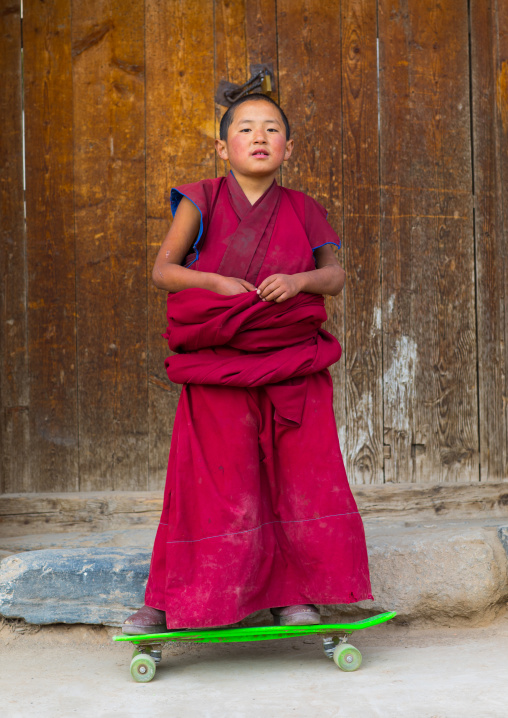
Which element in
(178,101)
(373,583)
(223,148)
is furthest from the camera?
(178,101)

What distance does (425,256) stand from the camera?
315cm

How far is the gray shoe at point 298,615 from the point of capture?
207 centimetres

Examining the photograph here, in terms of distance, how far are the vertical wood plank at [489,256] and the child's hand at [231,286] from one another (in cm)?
142

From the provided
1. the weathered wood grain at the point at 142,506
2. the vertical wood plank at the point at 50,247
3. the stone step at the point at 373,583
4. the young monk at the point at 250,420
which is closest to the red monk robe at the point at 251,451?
the young monk at the point at 250,420

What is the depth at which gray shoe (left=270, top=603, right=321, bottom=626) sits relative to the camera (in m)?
2.07

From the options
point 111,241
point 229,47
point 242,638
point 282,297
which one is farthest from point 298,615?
point 229,47

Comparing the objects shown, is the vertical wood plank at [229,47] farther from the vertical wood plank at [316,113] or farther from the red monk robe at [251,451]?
the red monk robe at [251,451]

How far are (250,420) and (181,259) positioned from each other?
1.69ft

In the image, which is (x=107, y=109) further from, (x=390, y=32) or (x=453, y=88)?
(x=453, y=88)

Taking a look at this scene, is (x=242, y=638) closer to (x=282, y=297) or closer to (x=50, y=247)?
(x=282, y=297)

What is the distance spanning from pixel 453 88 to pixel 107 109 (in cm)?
144

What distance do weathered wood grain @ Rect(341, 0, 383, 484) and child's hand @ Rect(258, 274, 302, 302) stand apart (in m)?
1.10

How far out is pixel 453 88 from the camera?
10.4ft

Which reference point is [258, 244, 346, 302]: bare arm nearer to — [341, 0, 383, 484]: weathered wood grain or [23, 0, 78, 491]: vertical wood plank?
[341, 0, 383, 484]: weathered wood grain
